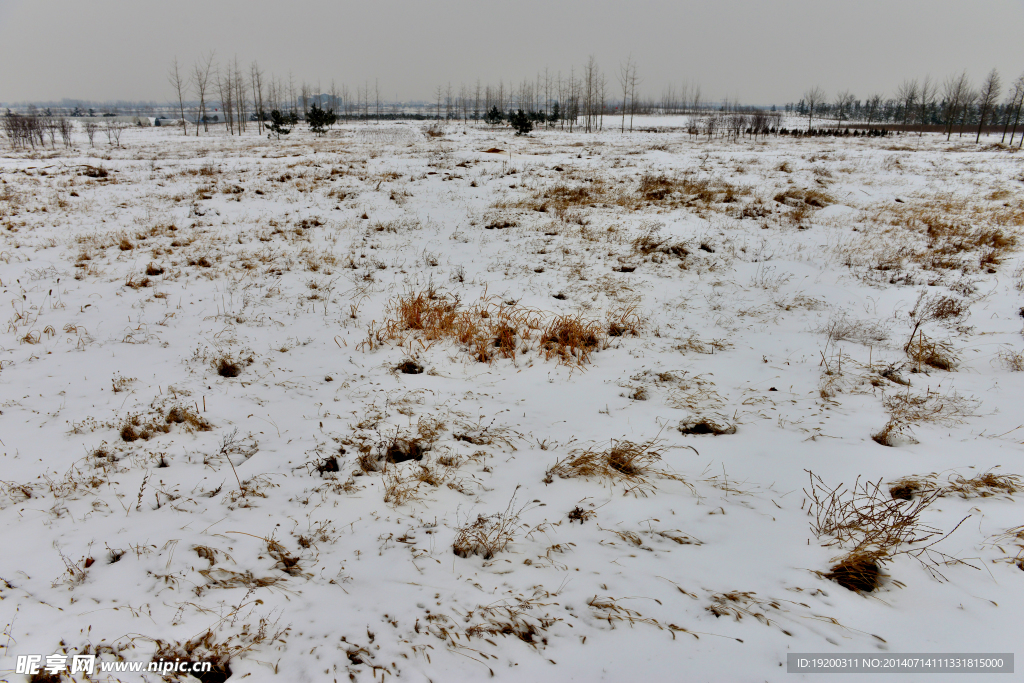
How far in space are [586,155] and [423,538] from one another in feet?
80.8

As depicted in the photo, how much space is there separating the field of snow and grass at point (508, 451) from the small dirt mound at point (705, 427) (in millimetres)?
37

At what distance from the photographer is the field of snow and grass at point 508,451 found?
271cm

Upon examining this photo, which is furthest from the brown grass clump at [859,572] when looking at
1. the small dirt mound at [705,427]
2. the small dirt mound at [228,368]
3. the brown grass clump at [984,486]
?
the small dirt mound at [228,368]

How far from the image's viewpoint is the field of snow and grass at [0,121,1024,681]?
271 cm

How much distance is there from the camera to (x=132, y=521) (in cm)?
351

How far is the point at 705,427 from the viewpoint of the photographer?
4.82 metres

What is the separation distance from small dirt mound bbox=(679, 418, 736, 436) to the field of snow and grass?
37 millimetres

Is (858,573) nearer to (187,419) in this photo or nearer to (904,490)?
(904,490)

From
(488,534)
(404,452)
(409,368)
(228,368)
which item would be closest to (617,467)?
(488,534)

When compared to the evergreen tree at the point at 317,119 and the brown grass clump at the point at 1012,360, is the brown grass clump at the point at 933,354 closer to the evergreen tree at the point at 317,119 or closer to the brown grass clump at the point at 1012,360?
the brown grass clump at the point at 1012,360

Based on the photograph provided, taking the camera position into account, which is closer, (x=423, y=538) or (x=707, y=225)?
(x=423, y=538)

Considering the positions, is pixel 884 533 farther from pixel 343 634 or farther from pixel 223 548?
pixel 223 548

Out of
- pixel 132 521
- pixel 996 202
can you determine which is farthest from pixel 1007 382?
pixel 996 202

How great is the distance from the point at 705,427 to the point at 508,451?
2109 mm
